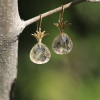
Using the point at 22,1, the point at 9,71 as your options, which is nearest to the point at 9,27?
the point at 9,71

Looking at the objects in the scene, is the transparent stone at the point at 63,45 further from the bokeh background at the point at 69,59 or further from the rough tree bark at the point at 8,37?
the bokeh background at the point at 69,59

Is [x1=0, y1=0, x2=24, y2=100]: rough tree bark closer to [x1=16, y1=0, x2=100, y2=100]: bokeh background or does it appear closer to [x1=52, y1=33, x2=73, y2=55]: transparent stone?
[x1=52, y1=33, x2=73, y2=55]: transparent stone

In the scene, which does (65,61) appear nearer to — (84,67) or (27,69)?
(84,67)

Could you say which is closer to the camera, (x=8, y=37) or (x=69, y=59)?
(x=8, y=37)

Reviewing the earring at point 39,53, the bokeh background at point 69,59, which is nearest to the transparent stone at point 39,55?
the earring at point 39,53

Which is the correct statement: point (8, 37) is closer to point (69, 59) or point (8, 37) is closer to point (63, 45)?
point (63, 45)

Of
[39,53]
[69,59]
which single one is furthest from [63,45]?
[69,59]
